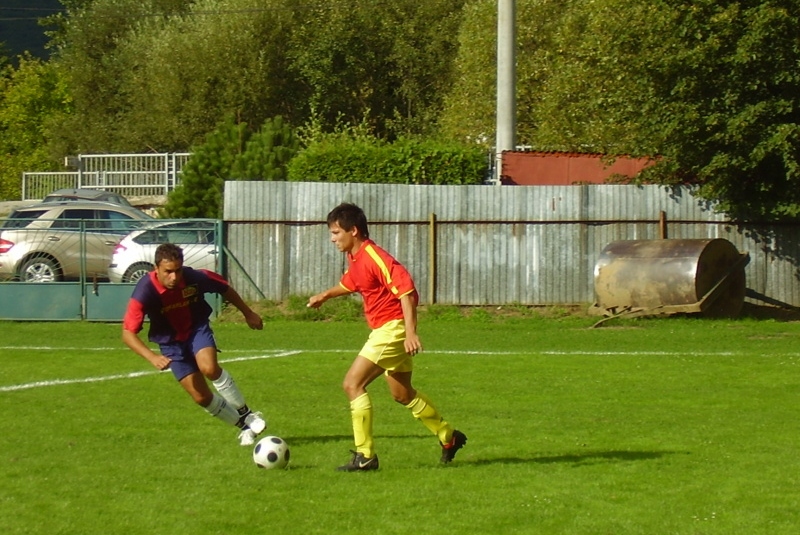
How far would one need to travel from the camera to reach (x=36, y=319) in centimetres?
2162

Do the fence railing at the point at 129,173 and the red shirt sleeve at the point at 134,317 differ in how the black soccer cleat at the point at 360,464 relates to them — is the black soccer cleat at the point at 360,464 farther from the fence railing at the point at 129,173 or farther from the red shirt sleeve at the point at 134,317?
the fence railing at the point at 129,173

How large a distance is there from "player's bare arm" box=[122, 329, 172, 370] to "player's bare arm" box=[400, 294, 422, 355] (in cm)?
172

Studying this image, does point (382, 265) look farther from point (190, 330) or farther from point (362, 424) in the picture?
point (190, 330)

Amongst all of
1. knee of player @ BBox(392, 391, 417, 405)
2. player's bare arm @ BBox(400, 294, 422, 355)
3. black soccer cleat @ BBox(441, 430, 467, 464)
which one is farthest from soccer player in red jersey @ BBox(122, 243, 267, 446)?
player's bare arm @ BBox(400, 294, 422, 355)

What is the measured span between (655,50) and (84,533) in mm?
16622

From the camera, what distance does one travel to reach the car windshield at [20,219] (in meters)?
22.3

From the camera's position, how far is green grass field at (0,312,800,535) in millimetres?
6777

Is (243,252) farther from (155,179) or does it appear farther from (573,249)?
(155,179)

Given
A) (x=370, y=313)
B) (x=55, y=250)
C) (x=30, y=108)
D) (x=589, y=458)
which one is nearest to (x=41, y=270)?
(x=55, y=250)

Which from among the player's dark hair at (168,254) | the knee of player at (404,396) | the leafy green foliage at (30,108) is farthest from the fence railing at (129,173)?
the knee of player at (404,396)

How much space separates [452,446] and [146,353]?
2.21 metres

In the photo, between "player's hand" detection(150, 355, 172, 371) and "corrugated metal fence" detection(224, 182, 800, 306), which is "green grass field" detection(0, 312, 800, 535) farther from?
"corrugated metal fence" detection(224, 182, 800, 306)

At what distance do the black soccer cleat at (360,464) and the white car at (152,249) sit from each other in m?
14.0

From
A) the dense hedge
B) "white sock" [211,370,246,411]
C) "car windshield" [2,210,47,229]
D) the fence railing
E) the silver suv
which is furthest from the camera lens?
the fence railing
